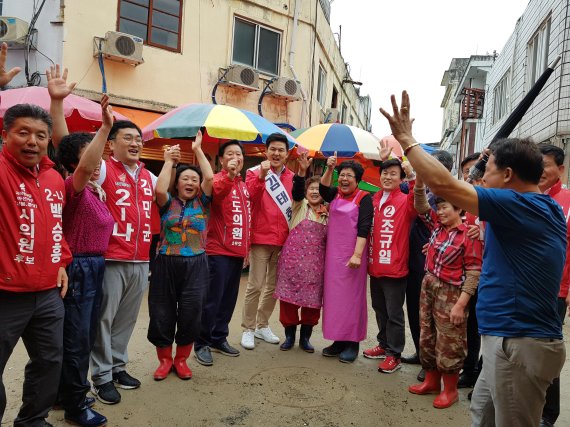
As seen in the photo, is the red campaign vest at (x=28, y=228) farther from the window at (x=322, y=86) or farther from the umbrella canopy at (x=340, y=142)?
the window at (x=322, y=86)

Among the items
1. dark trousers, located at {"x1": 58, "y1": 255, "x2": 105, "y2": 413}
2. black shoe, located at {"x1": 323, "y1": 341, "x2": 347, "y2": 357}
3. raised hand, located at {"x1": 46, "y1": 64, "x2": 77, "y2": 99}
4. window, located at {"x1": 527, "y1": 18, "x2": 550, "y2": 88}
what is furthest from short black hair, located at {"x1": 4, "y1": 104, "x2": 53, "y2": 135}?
window, located at {"x1": 527, "y1": 18, "x2": 550, "y2": 88}

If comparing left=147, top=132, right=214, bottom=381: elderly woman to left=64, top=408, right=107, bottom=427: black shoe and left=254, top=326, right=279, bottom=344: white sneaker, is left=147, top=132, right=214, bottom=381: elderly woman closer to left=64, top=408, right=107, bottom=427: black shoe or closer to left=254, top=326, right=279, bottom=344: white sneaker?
left=64, top=408, right=107, bottom=427: black shoe

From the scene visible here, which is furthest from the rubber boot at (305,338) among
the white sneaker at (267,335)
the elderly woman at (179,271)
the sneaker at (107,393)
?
the sneaker at (107,393)

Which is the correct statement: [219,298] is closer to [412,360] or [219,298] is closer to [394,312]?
[394,312]

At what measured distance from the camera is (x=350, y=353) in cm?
421

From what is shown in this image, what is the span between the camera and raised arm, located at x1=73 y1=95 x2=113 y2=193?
2.51m

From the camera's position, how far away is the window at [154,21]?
9.07 meters

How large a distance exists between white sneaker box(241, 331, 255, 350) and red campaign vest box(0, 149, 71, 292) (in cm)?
230

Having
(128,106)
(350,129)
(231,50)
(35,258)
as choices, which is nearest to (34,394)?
(35,258)

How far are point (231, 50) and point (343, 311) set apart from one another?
787 centimetres

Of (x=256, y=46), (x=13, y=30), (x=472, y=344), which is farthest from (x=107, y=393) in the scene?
(x=256, y=46)

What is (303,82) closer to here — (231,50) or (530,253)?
(231,50)

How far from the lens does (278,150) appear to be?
4395mm

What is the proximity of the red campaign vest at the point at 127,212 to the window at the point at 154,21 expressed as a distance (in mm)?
7031
